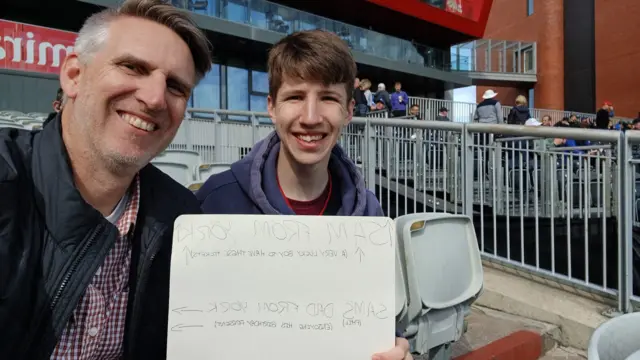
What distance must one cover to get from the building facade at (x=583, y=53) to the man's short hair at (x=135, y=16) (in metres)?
29.2

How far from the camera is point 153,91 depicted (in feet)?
5.01

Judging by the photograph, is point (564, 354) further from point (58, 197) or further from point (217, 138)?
point (217, 138)

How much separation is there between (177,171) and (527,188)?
364 cm

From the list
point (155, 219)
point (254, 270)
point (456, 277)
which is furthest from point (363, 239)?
point (456, 277)

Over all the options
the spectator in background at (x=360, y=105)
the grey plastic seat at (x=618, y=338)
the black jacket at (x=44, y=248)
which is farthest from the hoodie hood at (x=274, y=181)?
the spectator in background at (x=360, y=105)

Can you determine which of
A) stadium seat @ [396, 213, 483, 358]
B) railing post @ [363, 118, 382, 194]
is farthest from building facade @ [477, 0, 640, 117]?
stadium seat @ [396, 213, 483, 358]

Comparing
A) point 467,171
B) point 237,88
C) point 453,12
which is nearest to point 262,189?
point 467,171

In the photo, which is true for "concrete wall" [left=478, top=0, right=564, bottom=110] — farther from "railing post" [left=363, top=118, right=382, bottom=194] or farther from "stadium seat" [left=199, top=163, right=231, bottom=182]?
"stadium seat" [left=199, top=163, right=231, bottom=182]

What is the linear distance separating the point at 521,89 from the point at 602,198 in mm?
28387

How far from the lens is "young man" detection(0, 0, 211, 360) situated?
4.45 feet

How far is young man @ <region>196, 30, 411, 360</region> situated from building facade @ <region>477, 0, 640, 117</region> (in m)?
28.7

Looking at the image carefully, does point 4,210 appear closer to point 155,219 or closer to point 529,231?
point 155,219

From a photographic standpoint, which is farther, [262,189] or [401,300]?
[401,300]

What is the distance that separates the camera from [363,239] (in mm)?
1548
